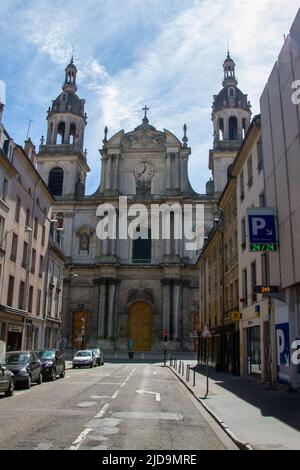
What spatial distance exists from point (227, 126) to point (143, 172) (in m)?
12.7

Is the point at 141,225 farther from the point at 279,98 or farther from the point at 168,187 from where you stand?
the point at 279,98

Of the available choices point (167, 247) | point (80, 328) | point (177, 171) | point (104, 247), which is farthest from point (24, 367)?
point (177, 171)

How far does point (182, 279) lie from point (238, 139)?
2000cm

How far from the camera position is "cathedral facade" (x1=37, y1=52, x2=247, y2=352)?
54438 mm

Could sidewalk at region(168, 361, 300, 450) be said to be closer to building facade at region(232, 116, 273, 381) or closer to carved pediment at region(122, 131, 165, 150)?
building facade at region(232, 116, 273, 381)

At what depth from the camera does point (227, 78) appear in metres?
65.0

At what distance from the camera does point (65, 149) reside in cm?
6125

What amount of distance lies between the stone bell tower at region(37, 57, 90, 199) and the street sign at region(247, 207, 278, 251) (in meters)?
43.0

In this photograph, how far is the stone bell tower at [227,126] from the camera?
58.1 m

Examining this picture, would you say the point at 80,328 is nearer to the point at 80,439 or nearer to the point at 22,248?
the point at 22,248

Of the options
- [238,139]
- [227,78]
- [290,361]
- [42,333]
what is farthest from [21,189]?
[227,78]

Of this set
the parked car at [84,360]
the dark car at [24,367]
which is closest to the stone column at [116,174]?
the parked car at [84,360]

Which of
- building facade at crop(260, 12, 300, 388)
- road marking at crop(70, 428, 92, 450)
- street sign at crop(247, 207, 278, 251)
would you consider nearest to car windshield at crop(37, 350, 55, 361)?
building facade at crop(260, 12, 300, 388)

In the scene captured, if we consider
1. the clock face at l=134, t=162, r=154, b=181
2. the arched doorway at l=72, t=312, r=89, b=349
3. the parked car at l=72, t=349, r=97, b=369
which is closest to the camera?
the parked car at l=72, t=349, r=97, b=369
